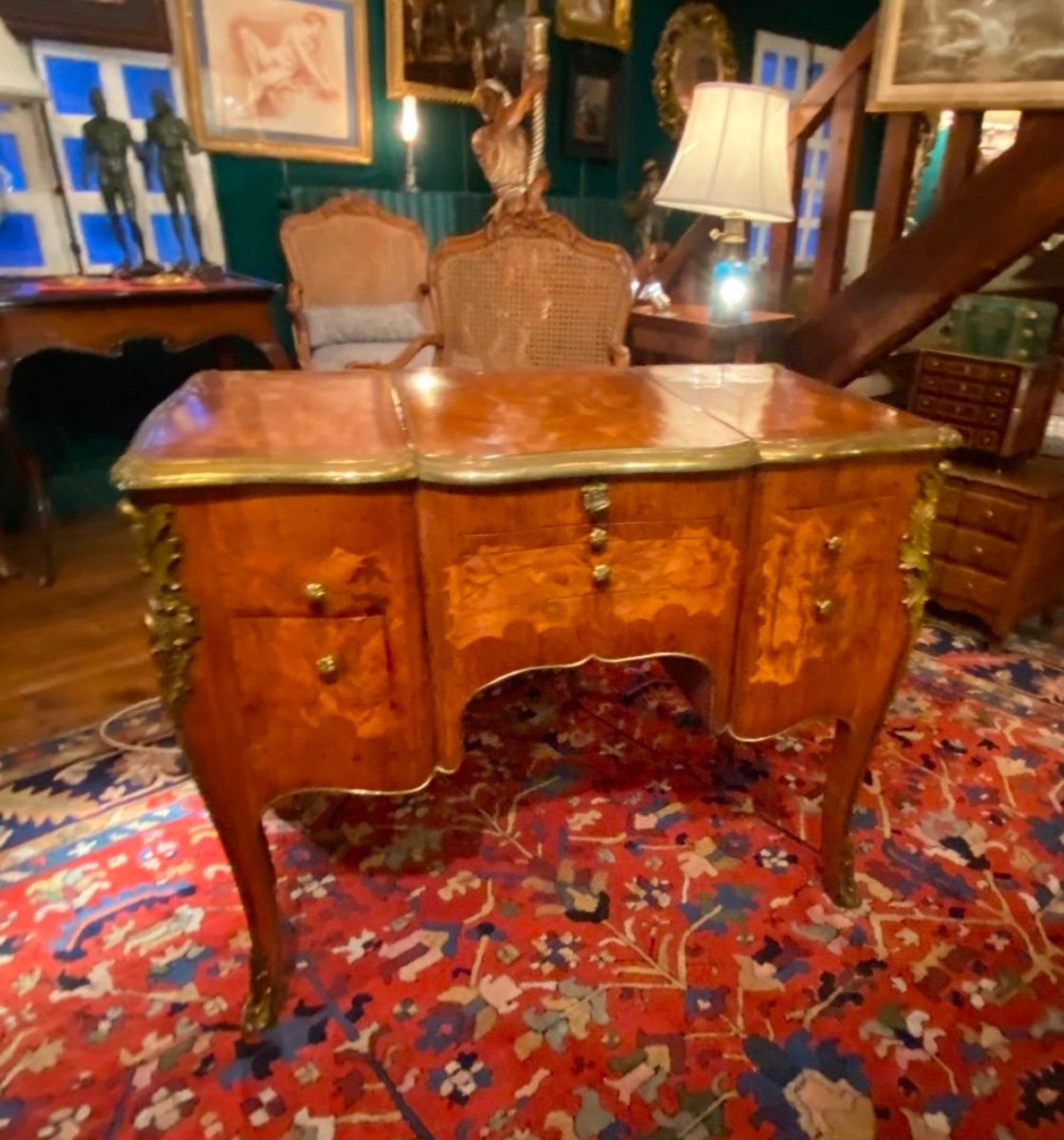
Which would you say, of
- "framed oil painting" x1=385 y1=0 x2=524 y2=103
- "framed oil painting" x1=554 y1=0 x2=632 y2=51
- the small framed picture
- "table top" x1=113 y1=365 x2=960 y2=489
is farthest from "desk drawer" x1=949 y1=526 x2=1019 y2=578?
"framed oil painting" x1=554 y1=0 x2=632 y2=51

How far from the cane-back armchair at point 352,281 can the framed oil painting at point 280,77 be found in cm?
35

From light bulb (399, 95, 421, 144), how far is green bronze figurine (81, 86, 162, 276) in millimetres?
1326

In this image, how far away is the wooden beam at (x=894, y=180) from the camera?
2.62 meters

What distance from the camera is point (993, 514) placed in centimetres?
241

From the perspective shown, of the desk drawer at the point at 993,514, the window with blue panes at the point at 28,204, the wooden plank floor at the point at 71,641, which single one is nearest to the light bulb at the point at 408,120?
the window with blue panes at the point at 28,204

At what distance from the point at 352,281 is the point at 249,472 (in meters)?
3.12

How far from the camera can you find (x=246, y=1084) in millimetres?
1258

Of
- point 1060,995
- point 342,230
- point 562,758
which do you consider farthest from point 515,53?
point 1060,995

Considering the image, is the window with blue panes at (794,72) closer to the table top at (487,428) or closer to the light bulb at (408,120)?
the light bulb at (408,120)

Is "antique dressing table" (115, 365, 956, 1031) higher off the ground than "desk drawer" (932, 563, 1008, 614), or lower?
higher

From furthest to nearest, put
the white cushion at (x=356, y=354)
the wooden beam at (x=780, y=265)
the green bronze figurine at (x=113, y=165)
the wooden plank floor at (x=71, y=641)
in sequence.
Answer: the white cushion at (x=356, y=354), the wooden beam at (x=780, y=265), the green bronze figurine at (x=113, y=165), the wooden plank floor at (x=71, y=641)

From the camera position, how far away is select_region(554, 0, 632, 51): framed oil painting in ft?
14.5

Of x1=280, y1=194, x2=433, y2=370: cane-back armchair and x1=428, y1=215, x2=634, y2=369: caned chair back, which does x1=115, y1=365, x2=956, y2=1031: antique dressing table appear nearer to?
x1=428, y1=215, x2=634, y2=369: caned chair back

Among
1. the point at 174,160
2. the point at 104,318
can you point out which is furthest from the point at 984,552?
the point at 174,160
